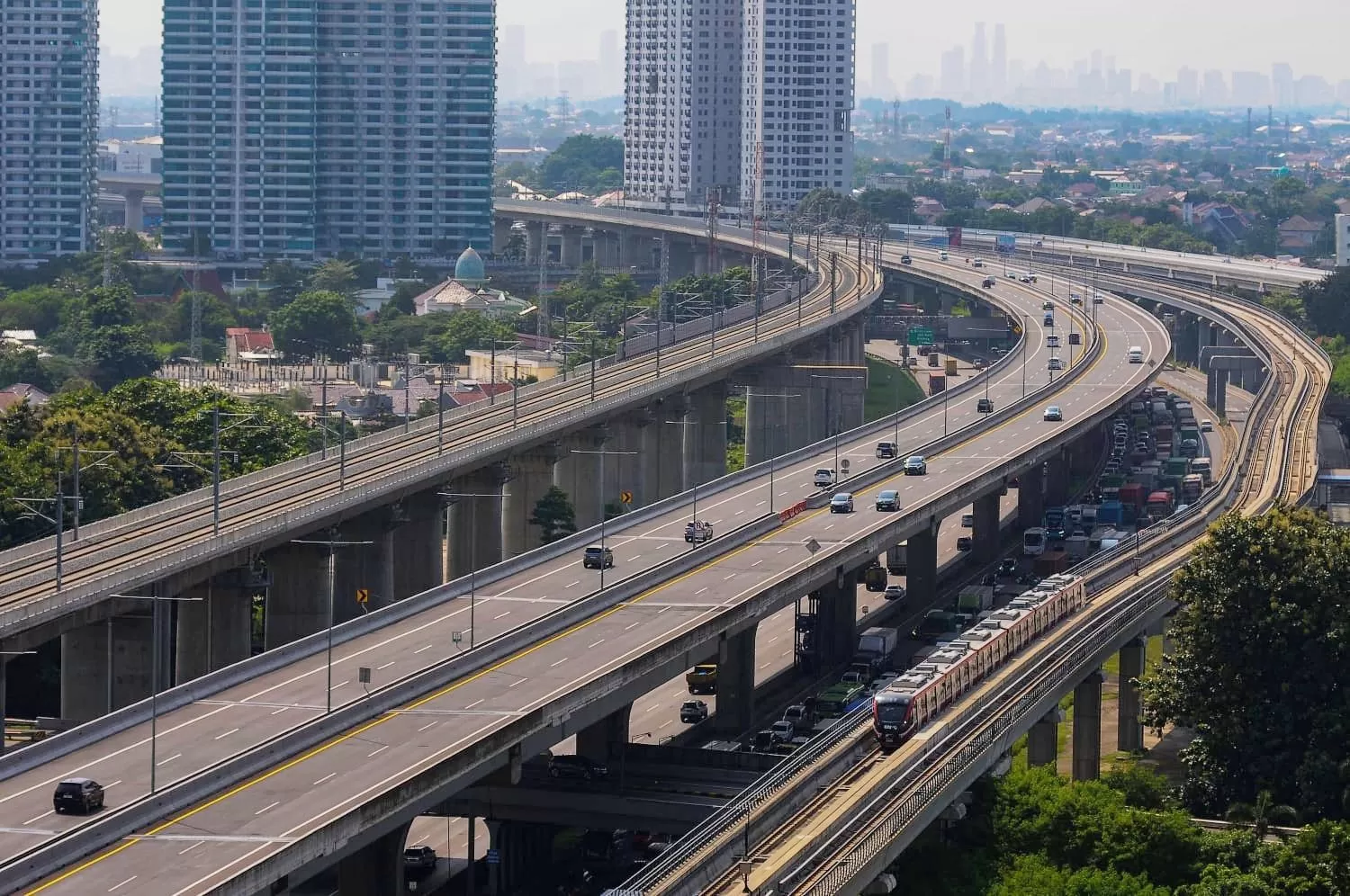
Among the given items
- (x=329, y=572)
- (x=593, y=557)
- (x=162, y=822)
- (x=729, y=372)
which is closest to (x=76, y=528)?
(x=329, y=572)

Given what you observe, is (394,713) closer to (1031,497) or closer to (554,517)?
(554,517)

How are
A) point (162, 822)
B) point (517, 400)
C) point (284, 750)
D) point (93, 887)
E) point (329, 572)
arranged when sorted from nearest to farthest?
point (93, 887) → point (162, 822) → point (284, 750) → point (329, 572) → point (517, 400)

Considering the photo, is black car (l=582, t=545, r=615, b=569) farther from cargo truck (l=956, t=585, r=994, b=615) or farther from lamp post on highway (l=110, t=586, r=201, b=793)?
cargo truck (l=956, t=585, r=994, b=615)

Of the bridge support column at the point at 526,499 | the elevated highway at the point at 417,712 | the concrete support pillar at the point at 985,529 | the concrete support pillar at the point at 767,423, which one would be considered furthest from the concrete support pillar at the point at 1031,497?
the bridge support column at the point at 526,499

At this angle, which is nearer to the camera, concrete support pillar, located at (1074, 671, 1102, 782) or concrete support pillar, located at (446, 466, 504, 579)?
concrete support pillar, located at (1074, 671, 1102, 782)

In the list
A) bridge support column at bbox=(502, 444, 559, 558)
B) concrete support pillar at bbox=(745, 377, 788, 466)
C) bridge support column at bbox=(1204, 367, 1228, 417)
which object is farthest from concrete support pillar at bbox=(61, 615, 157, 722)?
bridge support column at bbox=(1204, 367, 1228, 417)

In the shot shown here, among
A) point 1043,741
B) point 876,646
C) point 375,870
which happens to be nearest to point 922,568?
point 876,646

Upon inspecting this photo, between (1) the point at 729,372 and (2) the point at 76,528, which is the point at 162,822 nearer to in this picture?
(2) the point at 76,528
